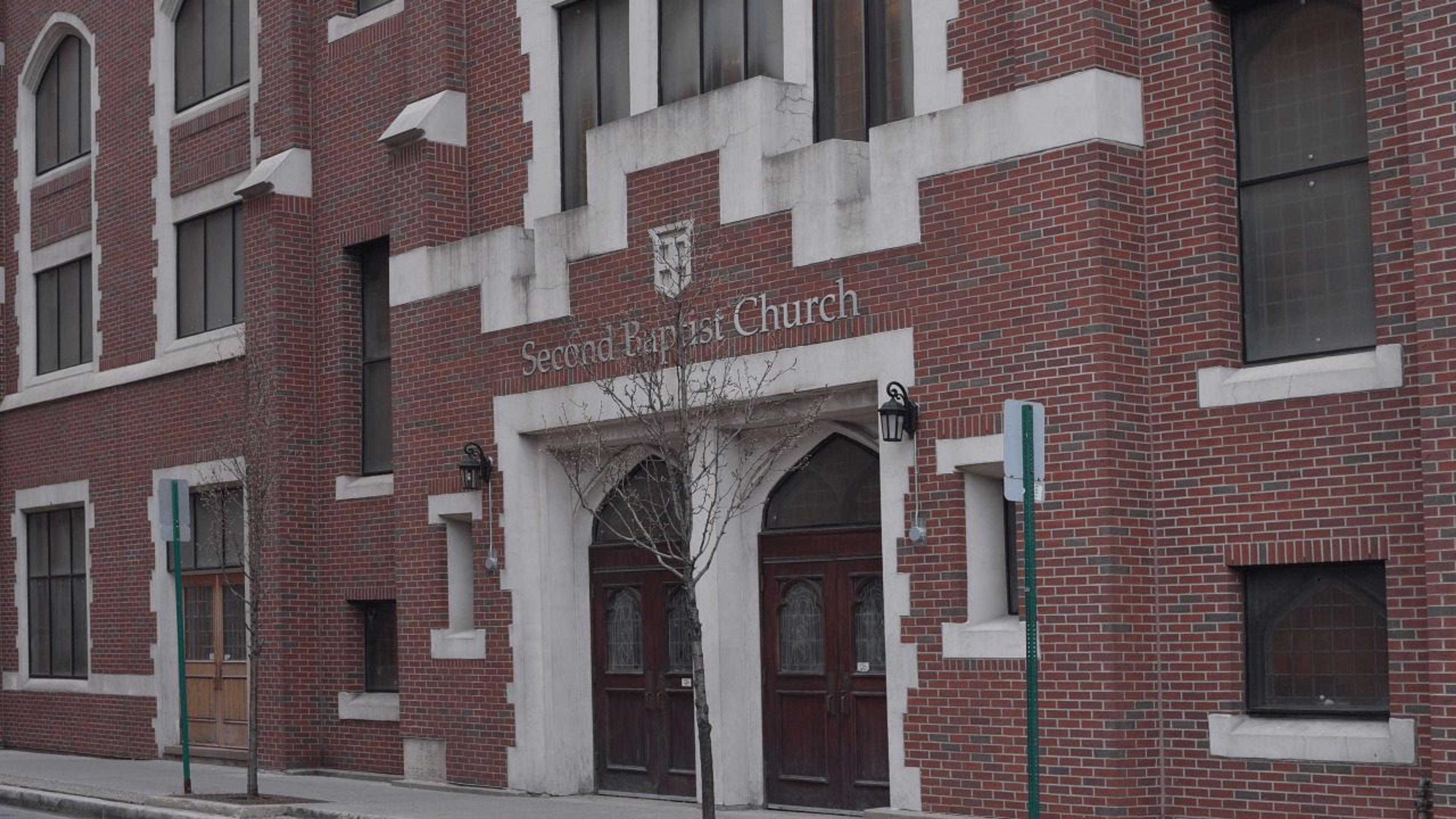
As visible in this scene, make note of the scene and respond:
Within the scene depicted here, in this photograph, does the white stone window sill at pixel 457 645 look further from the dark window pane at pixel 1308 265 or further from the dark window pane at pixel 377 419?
the dark window pane at pixel 1308 265

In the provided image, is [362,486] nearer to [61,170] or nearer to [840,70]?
[840,70]

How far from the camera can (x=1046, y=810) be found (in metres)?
13.2

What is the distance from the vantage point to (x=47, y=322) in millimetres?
27797

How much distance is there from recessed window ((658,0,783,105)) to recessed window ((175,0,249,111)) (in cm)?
791

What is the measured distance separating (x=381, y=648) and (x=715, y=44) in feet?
26.9

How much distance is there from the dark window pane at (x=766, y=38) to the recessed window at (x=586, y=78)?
1.69 m

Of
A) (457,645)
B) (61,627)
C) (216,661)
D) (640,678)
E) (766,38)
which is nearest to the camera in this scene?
(766,38)

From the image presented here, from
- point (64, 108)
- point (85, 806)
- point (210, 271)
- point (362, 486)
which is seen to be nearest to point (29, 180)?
point (64, 108)

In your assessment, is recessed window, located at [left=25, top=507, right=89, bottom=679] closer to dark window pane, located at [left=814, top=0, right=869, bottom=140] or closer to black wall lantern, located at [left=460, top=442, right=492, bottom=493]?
black wall lantern, located at [left=460, top=442, right=492, bottom=493]

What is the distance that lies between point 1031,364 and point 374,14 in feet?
34.8

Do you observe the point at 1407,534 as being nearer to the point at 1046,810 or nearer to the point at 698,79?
the point at 1046,810

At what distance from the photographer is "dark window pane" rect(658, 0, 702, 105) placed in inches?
675

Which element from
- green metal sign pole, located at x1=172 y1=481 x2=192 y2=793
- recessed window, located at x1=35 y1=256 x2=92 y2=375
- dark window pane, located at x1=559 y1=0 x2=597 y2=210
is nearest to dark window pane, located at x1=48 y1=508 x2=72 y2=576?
recessed window, located at x1=35 y1=256 x2=92 y2=375

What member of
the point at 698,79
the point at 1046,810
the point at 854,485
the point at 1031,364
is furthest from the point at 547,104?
the point at 1046,810
